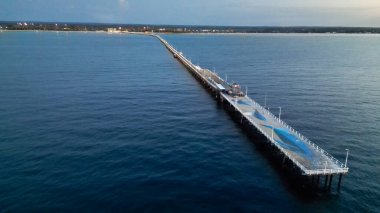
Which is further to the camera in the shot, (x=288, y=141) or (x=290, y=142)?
(x=288, y=141)

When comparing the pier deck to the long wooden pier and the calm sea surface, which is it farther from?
the calm sea surface

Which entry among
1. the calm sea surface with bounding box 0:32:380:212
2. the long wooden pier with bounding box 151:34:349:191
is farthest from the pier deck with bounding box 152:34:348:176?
the calm sea surface with bounding box 0:32:380:212

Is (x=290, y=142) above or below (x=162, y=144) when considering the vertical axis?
above

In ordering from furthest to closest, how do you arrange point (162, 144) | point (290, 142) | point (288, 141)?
point (162, 144), point (288, 141), point (290, 142)

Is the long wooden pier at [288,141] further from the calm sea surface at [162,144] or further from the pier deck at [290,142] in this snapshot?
the calm sea surface at [162,144]

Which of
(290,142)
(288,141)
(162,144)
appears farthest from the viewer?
(162,144)

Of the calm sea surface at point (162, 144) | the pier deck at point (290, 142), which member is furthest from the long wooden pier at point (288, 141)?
the calm sea surface at point (162, 144)

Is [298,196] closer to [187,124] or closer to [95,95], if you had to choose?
[187,124]

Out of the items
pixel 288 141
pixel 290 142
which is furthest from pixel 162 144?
pixel 290 142

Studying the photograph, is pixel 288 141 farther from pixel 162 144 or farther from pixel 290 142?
Result: pixel 162 144
